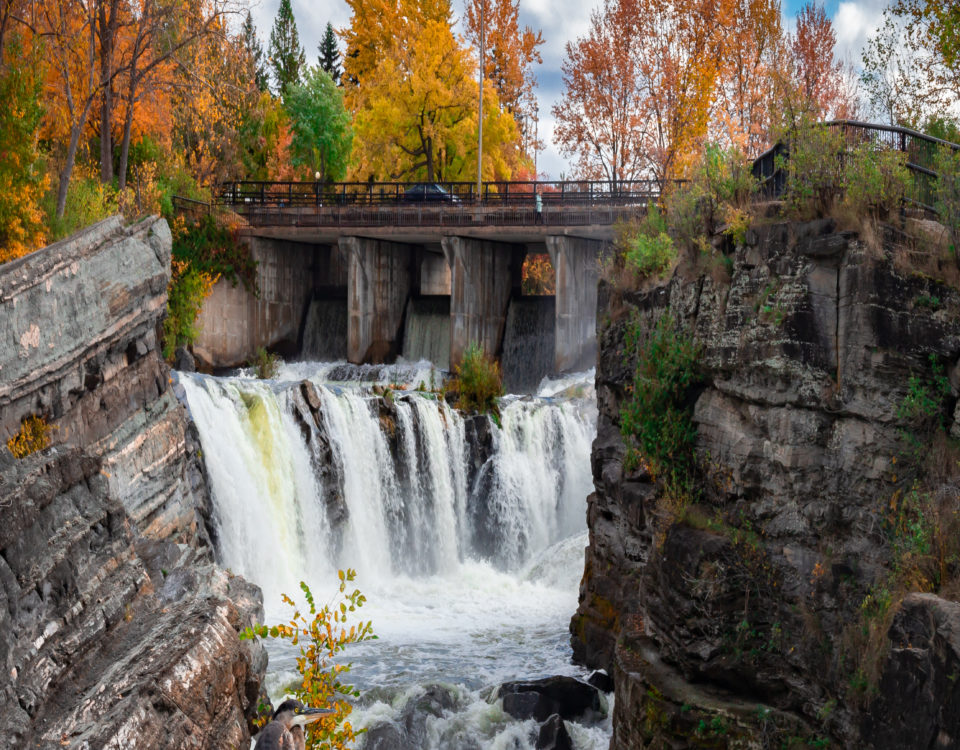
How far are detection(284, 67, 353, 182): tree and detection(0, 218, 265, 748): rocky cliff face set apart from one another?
82.3ft

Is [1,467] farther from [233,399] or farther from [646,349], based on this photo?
[233,399]

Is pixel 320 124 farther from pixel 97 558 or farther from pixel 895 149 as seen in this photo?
pixel 97 558

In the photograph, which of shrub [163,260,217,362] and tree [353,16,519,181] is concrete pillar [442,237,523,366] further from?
tree [353,16,519,181]

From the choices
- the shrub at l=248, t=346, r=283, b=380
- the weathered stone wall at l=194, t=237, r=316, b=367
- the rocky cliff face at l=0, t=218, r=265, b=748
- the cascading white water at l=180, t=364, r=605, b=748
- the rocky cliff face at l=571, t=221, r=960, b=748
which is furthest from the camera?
the weathered stone wall at l=194, t=237, r=316, b=367

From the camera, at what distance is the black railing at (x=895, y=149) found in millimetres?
9625

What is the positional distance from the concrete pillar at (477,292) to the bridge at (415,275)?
31 millimetres

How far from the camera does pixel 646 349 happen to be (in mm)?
11656

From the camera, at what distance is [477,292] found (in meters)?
27.9

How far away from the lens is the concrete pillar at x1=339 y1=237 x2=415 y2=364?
28.3m

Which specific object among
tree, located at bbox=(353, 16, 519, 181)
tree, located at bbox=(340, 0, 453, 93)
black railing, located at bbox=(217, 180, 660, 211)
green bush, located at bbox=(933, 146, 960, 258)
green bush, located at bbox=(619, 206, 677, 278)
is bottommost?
green bush, located at bbox=(619, 206, 677, 278)

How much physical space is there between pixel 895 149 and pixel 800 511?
368cm

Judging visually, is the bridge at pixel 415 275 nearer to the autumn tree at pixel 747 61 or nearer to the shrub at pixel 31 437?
the autumn tree at pixel 747 61

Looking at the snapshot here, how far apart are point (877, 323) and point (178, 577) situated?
6.69m

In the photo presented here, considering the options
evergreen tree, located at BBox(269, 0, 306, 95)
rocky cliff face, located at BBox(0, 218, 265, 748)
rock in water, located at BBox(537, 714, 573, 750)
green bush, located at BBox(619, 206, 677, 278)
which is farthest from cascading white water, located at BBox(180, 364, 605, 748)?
evergreen tree, located at BBox(269, 0, 306, 95)
